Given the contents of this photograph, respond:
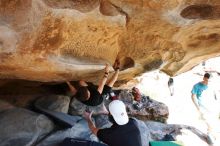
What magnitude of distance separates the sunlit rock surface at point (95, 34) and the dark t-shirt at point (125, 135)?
125cm

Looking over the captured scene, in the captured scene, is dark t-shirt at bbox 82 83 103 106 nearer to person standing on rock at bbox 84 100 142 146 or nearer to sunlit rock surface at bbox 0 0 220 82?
sunlit rock surface at bbox 0 0 220 82

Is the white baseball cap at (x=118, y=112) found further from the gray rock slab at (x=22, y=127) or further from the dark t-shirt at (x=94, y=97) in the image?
the gray rock slab at (x=22, y=127)

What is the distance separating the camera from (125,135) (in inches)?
157

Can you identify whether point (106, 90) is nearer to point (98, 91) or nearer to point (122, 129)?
point (98, 91)

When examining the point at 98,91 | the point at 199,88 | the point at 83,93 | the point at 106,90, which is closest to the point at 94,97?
the point at 98,91

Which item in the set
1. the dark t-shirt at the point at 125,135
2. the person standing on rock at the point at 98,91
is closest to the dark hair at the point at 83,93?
the person standing on rock at the point at 98,91

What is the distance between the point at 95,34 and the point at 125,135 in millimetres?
1500

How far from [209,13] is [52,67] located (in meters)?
2.34

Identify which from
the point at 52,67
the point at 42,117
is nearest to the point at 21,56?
the point at 52,67

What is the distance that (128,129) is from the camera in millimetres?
4012

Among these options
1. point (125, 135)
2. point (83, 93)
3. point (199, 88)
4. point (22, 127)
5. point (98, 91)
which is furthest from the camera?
point (199, 88)

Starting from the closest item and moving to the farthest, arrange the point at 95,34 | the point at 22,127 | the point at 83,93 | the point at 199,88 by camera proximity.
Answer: the point at 95,34 < the point at 22,127 < the point at 83,93 < the point at 199,88

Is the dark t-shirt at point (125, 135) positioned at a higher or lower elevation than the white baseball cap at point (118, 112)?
lower

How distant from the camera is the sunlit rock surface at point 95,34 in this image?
3.65 meters
